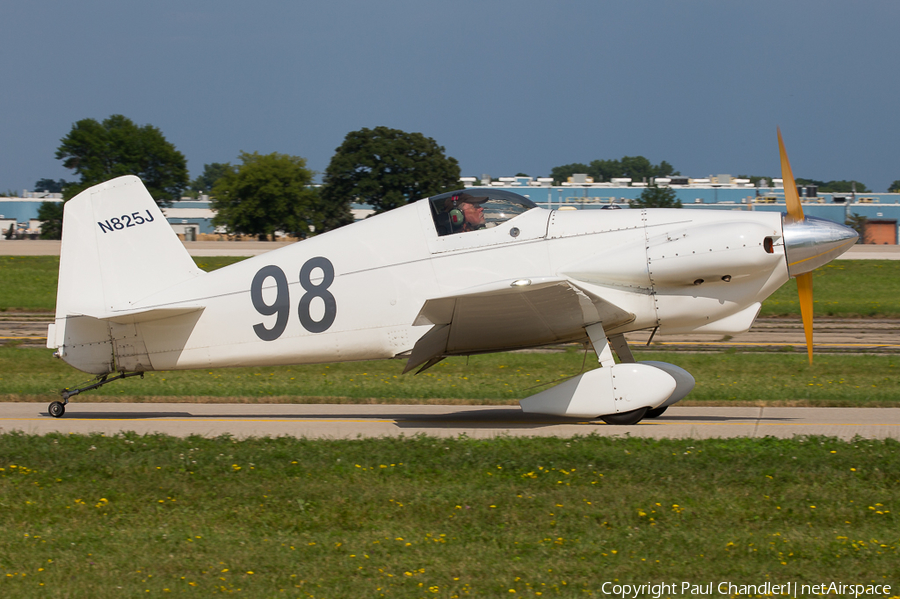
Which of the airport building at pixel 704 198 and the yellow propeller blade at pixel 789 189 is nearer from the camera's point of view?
the yellow propeller blade at pixel 789 189

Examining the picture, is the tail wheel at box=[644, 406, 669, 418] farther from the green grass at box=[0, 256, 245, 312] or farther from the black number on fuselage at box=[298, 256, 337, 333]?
the green grass at box=[0, 256, 245, 312]

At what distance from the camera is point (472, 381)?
14.7 meters

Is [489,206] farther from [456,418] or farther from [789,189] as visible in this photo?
[789,189]

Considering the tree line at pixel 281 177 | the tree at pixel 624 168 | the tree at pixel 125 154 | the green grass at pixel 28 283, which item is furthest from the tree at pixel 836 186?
the green grass at pixel 28 283

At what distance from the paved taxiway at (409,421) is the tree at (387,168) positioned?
43.8 metres

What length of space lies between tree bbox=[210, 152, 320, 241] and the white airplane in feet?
180

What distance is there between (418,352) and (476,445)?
1.88 metres

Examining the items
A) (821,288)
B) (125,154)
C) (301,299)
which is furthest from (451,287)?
(125,154)

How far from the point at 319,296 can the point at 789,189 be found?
5861 millimetres

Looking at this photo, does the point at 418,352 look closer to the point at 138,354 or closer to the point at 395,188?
the point at 138,354

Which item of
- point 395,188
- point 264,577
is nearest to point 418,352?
point 264,577

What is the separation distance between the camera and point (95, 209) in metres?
10.9

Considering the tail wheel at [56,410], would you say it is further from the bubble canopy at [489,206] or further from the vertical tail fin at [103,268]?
the bubble canopy at [489,206]

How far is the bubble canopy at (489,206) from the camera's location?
10055 millimetres
